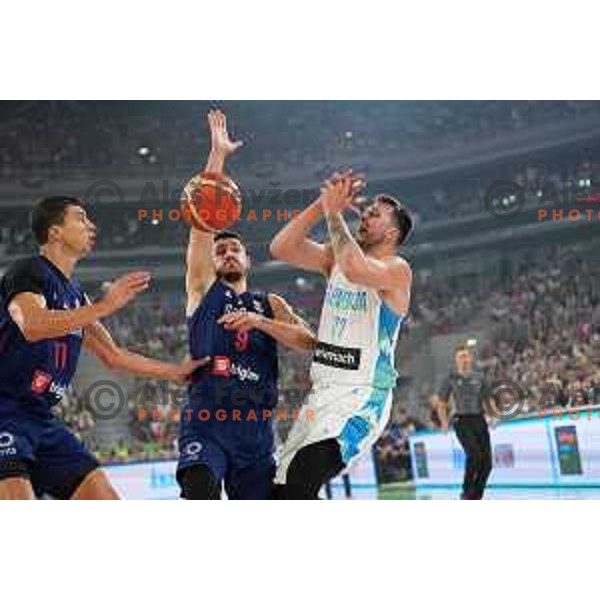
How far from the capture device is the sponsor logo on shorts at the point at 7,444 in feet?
16.9

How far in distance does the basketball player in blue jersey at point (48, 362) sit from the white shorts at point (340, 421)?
27.1 inches

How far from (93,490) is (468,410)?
10.9ft

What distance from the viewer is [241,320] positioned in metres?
5.68

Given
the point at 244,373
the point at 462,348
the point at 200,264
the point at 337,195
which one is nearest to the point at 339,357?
the point at 244,373

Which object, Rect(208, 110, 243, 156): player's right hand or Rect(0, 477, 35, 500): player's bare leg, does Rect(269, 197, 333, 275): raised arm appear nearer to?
Rect(208, 110, 243, 156): player's right hand

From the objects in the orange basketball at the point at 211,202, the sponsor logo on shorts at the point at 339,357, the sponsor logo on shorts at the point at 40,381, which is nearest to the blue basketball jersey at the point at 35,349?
the sponsor logo on shorts at the point at 40,381

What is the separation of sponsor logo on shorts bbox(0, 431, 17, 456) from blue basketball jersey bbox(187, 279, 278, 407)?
3.40ft

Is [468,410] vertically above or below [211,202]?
below

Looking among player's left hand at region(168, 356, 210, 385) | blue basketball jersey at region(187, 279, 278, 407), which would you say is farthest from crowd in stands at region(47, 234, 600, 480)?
player's left hand at region(168, 356, 210, 385)

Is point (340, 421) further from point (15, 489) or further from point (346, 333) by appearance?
point (15, 489)

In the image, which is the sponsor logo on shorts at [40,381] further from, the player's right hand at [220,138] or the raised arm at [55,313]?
the player's right hand at [220,138]

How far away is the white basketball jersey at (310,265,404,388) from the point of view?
578 cm

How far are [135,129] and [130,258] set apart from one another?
880 mm
